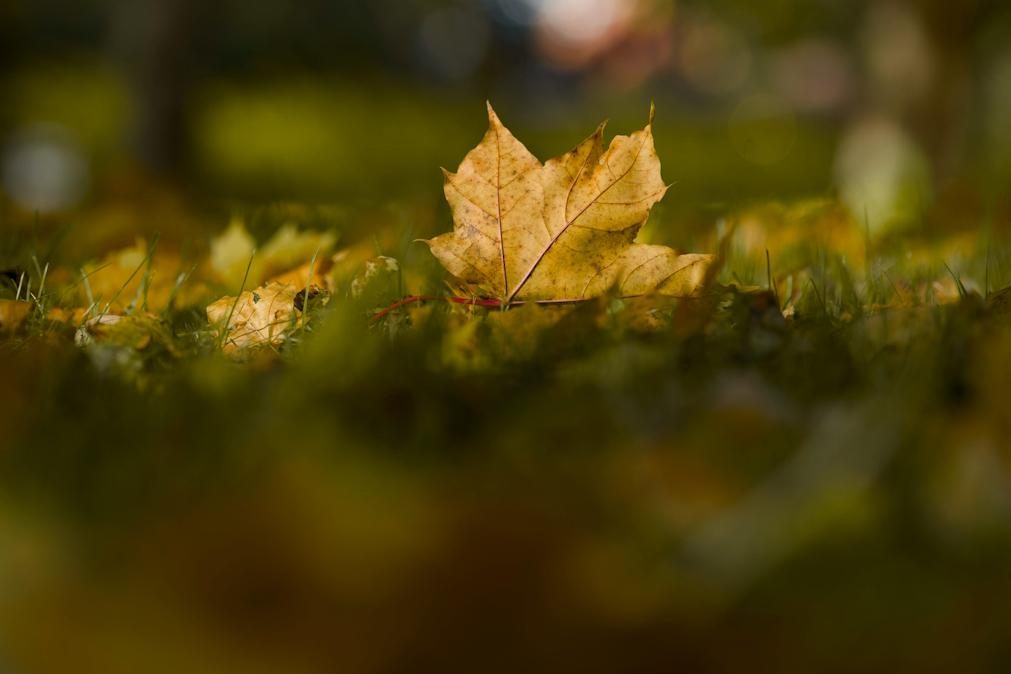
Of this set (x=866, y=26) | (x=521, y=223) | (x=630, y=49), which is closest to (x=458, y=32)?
(x=630, y=49)

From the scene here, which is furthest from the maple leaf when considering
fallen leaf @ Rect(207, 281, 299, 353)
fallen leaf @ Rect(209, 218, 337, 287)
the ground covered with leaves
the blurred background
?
the blurred background

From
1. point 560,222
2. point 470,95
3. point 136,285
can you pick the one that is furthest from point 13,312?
point 470,95

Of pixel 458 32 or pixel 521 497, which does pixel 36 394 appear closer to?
pixel 521 497

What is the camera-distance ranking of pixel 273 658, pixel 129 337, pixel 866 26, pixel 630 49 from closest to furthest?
pixel 273 658
pixel 129 337
pixel 866 26
pixel 630 49

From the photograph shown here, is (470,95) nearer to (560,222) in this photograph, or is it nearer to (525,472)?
(560,222)

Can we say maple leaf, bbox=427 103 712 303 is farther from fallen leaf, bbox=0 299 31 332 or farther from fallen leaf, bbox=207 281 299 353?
fallen leaf, bbox=0 299 31 332

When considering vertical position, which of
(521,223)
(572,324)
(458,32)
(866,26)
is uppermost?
(458,32)
